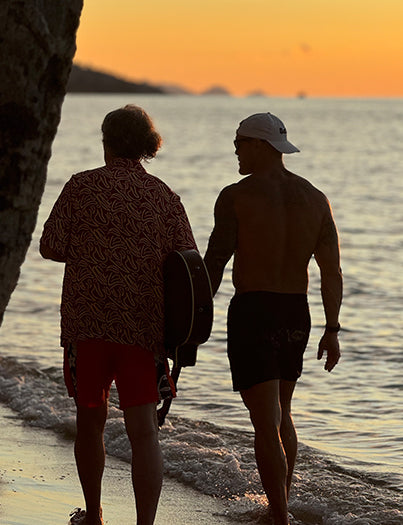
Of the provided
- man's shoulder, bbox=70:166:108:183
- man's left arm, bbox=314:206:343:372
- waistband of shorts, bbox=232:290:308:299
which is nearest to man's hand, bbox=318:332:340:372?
man's left arm, bbox=314:206:343:372

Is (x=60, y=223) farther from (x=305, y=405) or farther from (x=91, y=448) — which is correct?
(x=305, y=405)

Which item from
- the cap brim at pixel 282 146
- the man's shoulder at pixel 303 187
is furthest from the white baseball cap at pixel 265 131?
the man's shoulder at pixel 303 187

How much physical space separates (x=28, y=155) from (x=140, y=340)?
855 millimetres

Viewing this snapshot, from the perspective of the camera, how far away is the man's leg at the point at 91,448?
4383mm

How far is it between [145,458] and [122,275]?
29.8 inches

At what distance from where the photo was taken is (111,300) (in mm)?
4188

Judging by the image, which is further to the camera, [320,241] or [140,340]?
→ [320,241]

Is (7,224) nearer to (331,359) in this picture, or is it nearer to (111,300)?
(111,300)

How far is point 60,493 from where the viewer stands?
552 centimetres

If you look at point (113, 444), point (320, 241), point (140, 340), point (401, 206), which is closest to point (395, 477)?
point (113, 444)

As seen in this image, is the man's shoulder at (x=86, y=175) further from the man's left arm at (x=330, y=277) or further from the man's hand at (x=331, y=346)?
the man's hand at (x=331, y=346)

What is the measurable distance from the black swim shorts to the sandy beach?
1.14 m

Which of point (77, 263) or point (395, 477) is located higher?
point (77, 263)

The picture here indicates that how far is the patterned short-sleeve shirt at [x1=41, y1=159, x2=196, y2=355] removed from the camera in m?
4.19
